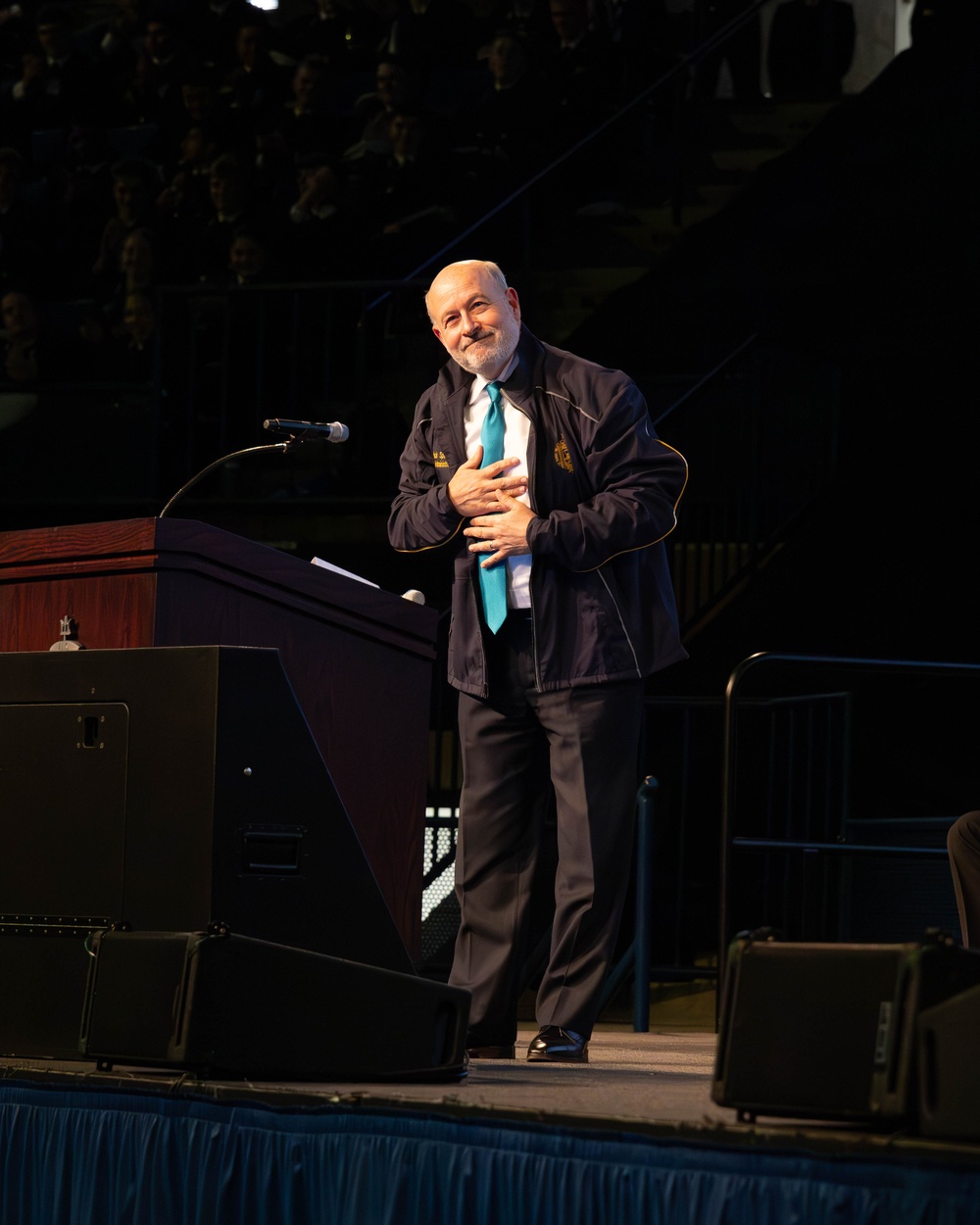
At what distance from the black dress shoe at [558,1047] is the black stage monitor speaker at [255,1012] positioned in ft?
2.24

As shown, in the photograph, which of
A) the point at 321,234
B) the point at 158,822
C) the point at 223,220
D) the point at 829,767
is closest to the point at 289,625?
the point at 158,822

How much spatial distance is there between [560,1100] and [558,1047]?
0.94m

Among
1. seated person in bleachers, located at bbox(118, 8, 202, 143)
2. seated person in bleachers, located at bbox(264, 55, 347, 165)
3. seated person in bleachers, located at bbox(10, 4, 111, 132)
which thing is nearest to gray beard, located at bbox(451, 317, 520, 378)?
seated person in bleachers, located at bbox(264, 55, 347, 165)

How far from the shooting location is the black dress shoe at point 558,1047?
3.17 metres

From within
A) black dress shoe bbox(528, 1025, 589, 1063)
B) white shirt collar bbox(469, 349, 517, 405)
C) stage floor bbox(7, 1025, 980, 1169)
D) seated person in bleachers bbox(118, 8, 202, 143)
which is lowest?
black dress shoe bbox(528, 1025, 589, 1063)

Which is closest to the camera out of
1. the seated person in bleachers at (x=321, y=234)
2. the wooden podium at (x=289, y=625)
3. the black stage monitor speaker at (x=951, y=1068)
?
the black stage monitor speaker at (x=951, y=1068)

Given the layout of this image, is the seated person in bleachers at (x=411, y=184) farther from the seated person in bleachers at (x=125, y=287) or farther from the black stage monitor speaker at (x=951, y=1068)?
the black stage monitor speaker at (x=951, y=1068)

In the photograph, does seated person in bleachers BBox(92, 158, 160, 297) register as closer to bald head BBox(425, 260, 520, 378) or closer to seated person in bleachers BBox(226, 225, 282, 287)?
seated person in bleachers BBox(226, 225, 282, 287)

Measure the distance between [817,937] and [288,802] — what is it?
351cm

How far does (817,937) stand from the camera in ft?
18.7

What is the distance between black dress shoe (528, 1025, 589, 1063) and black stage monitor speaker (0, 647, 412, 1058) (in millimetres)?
590

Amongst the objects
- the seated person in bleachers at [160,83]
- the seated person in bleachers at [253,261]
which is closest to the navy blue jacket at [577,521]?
the seated person in bleachers at [253,261]

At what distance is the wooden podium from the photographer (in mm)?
2760

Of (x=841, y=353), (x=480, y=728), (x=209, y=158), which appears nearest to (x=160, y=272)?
(x=209, y=158)
